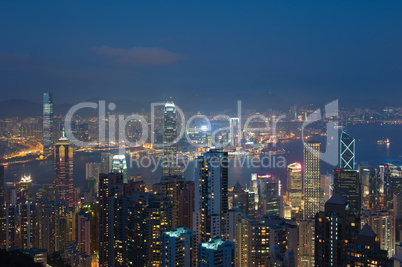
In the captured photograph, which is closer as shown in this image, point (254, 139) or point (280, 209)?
point (280, 209)

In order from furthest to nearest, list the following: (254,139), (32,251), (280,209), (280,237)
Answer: (254,139), (280,209), (32,251), (280,237)

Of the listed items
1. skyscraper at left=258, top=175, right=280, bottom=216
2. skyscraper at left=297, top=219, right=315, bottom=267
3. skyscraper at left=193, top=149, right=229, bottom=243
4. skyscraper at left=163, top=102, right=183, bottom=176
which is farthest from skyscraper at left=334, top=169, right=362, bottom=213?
skyscraper at left=163, top=102, right=183, bottom=176

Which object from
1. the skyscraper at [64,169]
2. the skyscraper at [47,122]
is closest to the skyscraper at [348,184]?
the skyscraper at [64,169]

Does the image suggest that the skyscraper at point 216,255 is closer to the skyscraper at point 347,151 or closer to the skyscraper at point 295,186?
the skyscraper at point 295,186

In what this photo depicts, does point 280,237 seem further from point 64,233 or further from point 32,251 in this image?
point 64,233

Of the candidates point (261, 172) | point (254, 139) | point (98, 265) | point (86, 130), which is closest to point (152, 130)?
point (86, 130)

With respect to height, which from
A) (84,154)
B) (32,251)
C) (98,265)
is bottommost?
(98,265)

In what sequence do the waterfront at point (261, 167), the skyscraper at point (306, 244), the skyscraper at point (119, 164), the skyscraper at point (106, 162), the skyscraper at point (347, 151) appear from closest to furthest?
the skyscraper at point (306, 244) < the skyscraper at point (347, 151) < the waterfront at point (261, 167) < the skyscraper at point (119, 164) < the skyscraper at point (106, 162)
